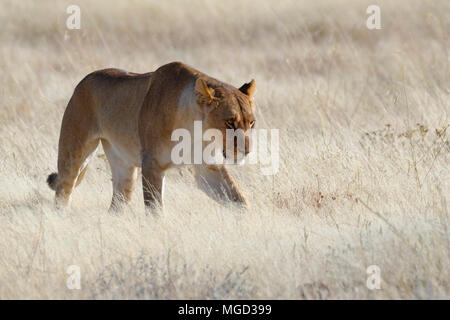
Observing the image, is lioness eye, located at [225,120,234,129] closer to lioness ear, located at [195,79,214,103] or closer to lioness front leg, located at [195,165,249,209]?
lioness ear, located at [195,79,214,103]

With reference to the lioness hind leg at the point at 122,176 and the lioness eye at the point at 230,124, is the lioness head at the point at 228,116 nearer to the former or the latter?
the lioness eye at the point at 230,124

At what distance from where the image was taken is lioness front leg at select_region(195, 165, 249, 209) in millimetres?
6672

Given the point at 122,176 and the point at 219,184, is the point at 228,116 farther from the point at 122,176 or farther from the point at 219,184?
the point at 122,176

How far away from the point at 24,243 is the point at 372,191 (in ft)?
9.63

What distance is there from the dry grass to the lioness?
249 millimetres

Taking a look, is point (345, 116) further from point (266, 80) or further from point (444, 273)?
point (444, 273)

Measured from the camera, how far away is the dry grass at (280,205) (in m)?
4.91

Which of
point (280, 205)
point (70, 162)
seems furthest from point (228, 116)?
point (70, 162)

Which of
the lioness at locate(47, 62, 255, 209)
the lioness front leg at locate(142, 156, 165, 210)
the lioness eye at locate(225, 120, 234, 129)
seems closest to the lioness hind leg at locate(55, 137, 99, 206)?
the lioness at locate(47, 62, 255, 209)

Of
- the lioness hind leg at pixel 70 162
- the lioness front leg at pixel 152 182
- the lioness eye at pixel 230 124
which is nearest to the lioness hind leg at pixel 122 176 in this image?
the lioness hind leg at pixel 70 162

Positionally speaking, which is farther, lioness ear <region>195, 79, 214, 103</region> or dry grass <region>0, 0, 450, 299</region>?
lioness ear <region>195, 79, 214, 103</region>

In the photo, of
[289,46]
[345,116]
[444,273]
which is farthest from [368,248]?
[289,46]

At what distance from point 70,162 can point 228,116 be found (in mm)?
1964

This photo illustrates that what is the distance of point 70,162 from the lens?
7.34 meters
